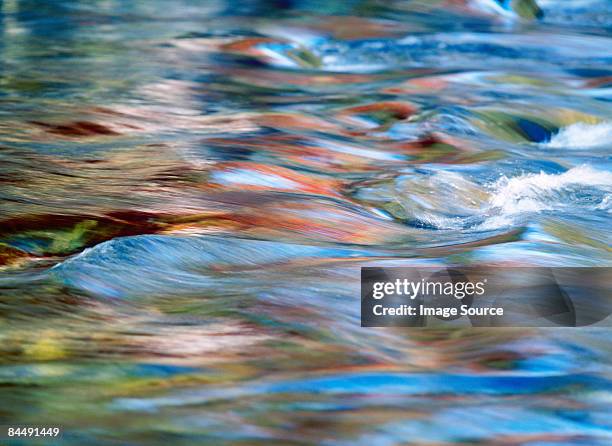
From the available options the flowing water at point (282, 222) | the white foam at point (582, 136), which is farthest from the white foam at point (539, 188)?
the white foam at point (582, 136)

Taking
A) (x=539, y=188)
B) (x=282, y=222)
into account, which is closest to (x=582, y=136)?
(x=539, y=188)

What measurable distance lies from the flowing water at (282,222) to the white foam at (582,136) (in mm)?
19

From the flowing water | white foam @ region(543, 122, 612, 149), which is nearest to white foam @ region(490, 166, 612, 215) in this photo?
the flowing water

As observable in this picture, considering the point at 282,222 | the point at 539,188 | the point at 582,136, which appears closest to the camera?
the point at 282,222

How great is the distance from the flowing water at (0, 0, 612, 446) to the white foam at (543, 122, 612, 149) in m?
0.02

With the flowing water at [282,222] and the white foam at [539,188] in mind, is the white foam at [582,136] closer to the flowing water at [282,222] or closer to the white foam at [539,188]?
the flowing water at [282,222]

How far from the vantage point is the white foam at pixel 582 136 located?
5.61 metres

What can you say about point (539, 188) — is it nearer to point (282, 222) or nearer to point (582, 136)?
point (282, 222)

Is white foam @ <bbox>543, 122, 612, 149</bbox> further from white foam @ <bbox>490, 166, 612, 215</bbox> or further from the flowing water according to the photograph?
white foam @ <bbox>490, 166, 612, 215</bbox>

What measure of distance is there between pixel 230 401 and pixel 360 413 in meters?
0.25

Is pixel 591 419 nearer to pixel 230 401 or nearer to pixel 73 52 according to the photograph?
pixel 230 401

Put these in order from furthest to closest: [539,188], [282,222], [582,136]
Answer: [582,136], [539,188], [282,222]

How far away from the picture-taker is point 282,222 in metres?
3.59

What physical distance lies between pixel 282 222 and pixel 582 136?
105 inches
